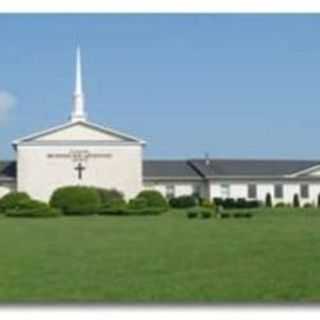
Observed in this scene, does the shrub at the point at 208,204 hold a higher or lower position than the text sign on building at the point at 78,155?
lower

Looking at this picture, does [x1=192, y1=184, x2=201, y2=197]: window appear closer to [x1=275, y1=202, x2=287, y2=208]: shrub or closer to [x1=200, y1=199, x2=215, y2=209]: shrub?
[x1=275, y1=202, x2=287, y2=208]: shrub

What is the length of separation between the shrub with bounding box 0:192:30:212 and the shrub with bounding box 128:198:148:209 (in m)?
3.53

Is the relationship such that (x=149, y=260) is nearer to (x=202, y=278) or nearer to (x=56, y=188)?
(x=202, y=278)

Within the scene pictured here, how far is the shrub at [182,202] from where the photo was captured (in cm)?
3247

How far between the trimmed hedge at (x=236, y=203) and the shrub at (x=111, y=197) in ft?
11.0

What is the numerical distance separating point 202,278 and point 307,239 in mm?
6364

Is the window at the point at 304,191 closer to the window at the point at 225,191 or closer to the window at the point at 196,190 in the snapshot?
the window at the point at 225,191

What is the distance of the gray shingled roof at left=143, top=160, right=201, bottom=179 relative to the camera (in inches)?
1083

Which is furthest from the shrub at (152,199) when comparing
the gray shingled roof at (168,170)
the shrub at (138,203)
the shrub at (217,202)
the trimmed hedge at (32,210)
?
the trimmed hedge at (32,210)

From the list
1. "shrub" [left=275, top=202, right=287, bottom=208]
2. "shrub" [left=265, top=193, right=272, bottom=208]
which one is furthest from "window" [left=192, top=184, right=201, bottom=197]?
"shrub" [left=275, top=202, right=287, bottom=208]

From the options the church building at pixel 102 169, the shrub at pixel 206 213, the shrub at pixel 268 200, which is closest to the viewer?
the church building at pixel 102 169

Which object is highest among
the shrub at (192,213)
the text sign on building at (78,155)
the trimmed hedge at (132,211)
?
the text sign on building at (78,155)

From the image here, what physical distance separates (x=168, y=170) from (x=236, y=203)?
18.6 ft
